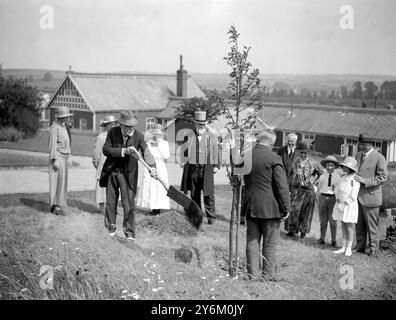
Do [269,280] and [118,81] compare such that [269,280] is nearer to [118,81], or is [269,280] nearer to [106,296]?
[106,296]

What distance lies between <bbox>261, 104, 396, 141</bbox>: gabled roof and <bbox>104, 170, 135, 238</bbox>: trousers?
6.63 metres

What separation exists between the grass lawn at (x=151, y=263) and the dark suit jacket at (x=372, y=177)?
0.87 meters

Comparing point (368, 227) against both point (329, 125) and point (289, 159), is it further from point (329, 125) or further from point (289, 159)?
point (329, 125)

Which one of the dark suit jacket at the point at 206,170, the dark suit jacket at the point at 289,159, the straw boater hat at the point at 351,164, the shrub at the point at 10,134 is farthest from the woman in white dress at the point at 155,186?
the shrub at the point at 10,134

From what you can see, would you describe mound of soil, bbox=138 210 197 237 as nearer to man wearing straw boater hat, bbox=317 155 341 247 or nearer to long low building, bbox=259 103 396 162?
man wearing straw boater hat, bbox=317 155 341 247

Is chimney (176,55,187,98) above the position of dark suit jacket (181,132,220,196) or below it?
above

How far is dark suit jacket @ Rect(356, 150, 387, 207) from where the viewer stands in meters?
8.36

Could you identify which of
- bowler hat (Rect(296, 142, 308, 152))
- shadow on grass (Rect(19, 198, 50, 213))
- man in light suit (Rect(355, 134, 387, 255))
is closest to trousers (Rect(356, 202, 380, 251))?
man in light suit (Rect(355, 134, 387, 255))

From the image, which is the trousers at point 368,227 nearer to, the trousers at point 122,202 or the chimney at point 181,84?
the trousers at point 122,202

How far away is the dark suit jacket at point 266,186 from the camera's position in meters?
6.53

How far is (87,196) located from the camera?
12.4 m

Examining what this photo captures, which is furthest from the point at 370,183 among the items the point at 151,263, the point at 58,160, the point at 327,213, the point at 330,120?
the point at 330,120

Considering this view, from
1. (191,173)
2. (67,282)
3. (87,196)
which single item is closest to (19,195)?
(87,196)
